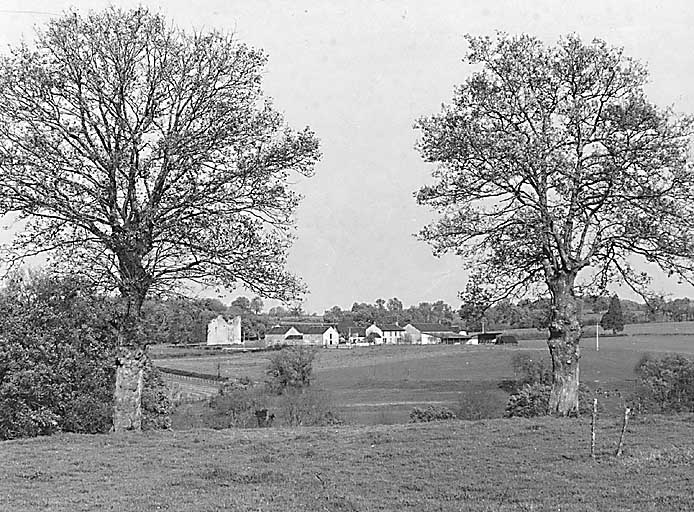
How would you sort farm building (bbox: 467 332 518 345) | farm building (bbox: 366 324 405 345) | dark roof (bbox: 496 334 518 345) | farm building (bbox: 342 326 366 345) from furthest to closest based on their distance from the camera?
farm building (bbox: 366 324 405 345) < farm building (bbox: 342 326 366 345) < farm building (bbox: 467 332 518 345) < dark roof (bbox: 496 334 518 345)

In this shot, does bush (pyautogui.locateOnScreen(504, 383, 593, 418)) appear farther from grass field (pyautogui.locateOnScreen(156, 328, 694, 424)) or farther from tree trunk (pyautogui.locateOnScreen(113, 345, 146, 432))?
tree trunk (pyautogui.locateOnScreen(113, 345, 146, 432))

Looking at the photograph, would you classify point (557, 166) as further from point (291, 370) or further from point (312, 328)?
point (312, 328)

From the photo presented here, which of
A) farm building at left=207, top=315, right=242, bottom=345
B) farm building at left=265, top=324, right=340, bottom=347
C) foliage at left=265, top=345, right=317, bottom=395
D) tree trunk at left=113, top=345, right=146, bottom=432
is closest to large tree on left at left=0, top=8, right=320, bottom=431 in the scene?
tree trunk at left=113, top=345, right=146, bottom=432

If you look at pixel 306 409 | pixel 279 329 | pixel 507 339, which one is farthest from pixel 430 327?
pixel 306 409

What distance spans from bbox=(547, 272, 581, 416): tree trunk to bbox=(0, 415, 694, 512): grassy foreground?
9.31 ft

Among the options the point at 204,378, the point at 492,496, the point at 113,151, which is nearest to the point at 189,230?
the point at 113,151

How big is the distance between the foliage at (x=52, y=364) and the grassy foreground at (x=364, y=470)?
6904mm

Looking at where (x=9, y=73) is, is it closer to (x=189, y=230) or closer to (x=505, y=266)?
(x=189, y=230)

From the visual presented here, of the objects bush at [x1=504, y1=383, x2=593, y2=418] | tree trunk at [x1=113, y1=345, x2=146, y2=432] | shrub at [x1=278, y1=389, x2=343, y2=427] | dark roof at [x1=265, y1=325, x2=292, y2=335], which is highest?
dark roof at [x1=265, y1=325, x2=292, y2=335]

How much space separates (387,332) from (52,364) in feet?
291

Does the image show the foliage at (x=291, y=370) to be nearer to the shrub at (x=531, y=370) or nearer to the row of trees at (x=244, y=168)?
the shrub at (x=531, y=370)

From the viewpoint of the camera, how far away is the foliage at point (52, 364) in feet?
86.2

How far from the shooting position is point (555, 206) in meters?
23.1

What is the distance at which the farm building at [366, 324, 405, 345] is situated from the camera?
4258 inches
